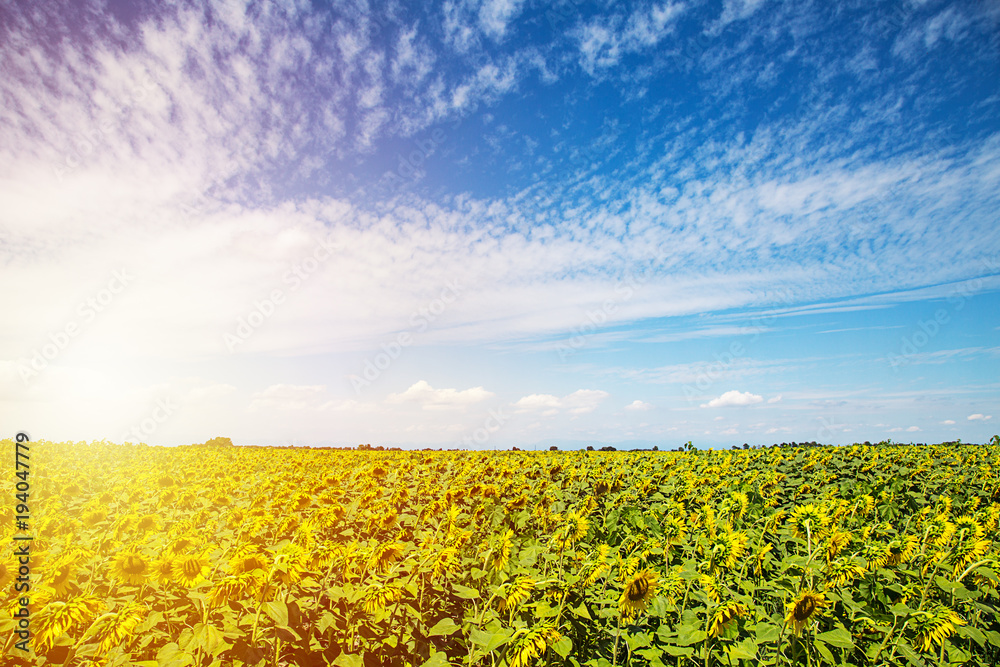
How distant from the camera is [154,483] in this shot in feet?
29.8

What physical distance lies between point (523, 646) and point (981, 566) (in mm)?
4580

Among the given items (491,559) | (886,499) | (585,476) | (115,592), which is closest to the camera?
(491,559)

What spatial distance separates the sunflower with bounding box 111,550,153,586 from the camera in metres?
3.96

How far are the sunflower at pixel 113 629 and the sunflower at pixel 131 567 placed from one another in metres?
0.81

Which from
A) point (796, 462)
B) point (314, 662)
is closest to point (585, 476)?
point (796, 462)

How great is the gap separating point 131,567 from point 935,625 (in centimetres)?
631

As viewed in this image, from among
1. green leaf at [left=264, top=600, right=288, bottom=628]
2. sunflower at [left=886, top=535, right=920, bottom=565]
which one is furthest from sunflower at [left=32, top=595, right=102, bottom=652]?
sunflower at [left=886, top=535, right=920, bottom=565]

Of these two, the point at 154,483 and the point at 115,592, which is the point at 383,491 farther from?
the point at 154,483

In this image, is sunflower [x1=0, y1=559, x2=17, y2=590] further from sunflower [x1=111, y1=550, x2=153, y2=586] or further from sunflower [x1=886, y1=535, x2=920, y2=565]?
sunflower [x1=886, y1=535, x2=920, y2=565]

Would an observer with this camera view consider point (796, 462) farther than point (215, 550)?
Yes

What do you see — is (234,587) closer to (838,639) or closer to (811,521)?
(838,639)

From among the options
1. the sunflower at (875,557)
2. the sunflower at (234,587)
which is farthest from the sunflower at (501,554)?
the sunflower at (875,557)

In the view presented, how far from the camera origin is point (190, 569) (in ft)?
12.3

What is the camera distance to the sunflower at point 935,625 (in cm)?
318
